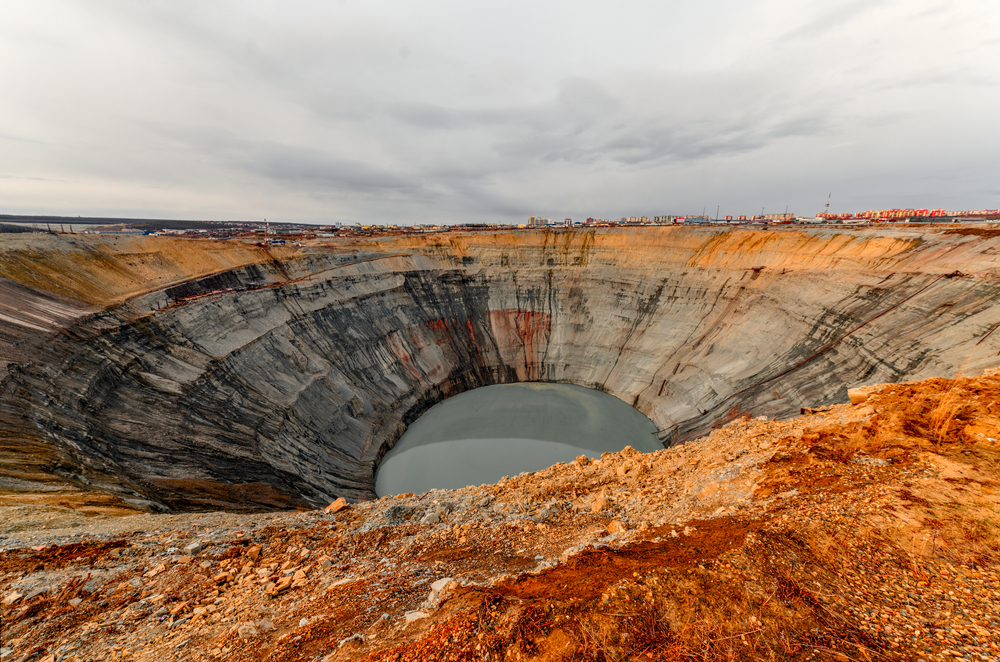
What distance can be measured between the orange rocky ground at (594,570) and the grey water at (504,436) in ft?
36.0

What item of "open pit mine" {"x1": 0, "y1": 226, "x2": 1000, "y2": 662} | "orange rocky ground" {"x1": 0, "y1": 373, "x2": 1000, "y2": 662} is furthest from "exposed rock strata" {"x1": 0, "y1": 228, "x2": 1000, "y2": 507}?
"orange rocky ground" {"x1": 0, "y1": 373, "x2": 1000, "y2": 662}

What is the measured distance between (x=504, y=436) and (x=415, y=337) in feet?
38.1

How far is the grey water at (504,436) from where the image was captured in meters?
19.1

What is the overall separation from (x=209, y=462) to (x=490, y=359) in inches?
833

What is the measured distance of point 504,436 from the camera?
22.9 m

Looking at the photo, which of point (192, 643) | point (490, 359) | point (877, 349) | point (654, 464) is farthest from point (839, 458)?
point (490, 359)

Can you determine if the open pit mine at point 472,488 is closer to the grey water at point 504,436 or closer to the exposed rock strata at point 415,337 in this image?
the exposed rock strata at point 415,337

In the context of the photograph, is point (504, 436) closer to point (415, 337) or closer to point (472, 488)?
point (415, 337)

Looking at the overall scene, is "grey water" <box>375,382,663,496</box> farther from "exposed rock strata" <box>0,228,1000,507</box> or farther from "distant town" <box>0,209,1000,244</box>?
"distant town" <box>0,209,1000,244</box>

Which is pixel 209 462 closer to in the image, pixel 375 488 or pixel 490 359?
pixel 375 488

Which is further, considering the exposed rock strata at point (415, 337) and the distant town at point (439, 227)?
the distant town at point (439, 227)

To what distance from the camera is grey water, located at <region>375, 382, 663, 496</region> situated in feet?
62.8

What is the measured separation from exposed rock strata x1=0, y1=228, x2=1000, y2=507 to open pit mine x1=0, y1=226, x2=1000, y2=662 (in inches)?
6.1

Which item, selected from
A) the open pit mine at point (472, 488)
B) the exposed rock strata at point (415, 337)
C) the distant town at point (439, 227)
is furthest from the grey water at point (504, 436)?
the distant town at point (439, 227)
